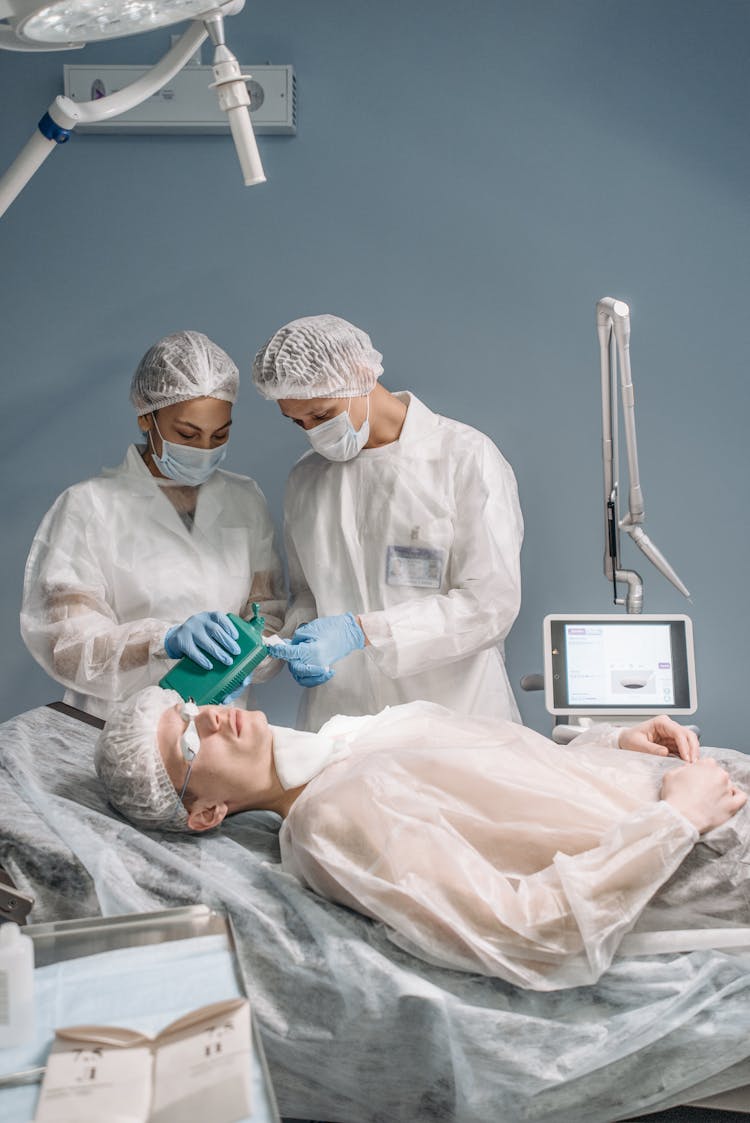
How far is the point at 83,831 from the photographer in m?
1.50

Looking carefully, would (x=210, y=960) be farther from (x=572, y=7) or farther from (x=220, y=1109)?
(x=572, y=7)

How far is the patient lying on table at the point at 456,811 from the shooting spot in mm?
1334

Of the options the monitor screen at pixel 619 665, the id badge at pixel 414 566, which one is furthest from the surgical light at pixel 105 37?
the monitor screen at pixel 619 665

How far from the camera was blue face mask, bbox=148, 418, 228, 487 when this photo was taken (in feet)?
6.68

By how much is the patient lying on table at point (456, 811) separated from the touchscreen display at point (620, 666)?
0.26 meters

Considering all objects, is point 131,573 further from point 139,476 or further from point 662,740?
point 662,740

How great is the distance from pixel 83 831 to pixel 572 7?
220 cm

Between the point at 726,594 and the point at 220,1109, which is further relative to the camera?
the point at 726,594

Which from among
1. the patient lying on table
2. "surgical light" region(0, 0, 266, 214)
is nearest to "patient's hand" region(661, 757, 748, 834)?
the patient lying on table

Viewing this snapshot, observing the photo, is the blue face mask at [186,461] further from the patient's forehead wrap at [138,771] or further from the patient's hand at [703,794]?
the patient's hand at [703,794]

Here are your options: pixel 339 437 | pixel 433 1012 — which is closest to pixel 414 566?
pixel 339 437

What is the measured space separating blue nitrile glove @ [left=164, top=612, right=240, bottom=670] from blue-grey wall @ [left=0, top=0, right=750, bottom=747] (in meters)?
0.81

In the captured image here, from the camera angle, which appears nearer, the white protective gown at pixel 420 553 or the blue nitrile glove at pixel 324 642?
the blue nitrile glove at pixel 324 642

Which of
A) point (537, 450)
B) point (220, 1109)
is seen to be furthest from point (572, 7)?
point (220, 1109)
